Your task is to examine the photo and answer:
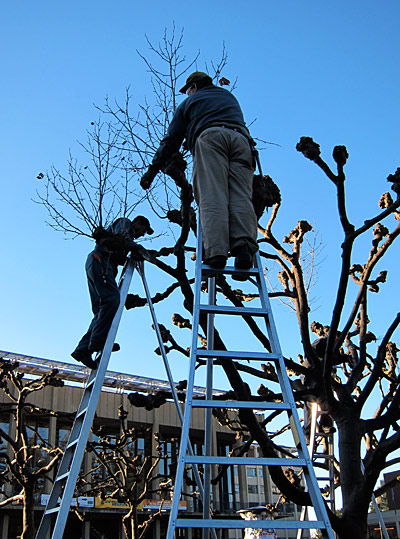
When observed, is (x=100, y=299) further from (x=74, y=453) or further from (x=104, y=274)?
(x=74, y=453)

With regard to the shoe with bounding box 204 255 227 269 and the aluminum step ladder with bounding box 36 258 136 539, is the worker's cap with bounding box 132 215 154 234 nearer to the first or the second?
the aluminum step ladder with bounding box 36 258 136 539

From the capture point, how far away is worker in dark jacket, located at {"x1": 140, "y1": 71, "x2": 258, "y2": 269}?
383 centimetres

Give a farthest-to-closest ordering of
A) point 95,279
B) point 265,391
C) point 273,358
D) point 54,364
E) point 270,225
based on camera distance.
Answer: point 54,364
point 265,391
point 270,225
point 95,279
point 273,358

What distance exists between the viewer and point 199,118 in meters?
4.43

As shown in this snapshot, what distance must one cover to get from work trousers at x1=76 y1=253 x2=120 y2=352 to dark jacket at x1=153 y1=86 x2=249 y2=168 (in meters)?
1.20

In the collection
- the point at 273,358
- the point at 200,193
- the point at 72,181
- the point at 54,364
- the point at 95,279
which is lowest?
the point at 273,358

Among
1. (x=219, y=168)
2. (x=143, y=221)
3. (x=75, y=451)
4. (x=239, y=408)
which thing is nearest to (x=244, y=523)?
(x=239, y=408)

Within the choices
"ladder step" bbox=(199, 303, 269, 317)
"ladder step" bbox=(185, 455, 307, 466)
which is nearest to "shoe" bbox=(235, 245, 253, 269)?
"ladder step" bbox=(199, 303, 269, 317)

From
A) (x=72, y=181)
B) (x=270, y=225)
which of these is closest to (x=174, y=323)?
(x=270, y=225)

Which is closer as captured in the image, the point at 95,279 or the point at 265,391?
the point at 95,279

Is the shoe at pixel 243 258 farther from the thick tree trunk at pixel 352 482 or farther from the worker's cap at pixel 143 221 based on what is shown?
the thick tree trunk at pixel 352 482

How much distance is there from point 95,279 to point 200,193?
5.17 feet

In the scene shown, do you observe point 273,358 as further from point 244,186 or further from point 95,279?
point 95,279

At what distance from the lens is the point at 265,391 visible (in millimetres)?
9336
